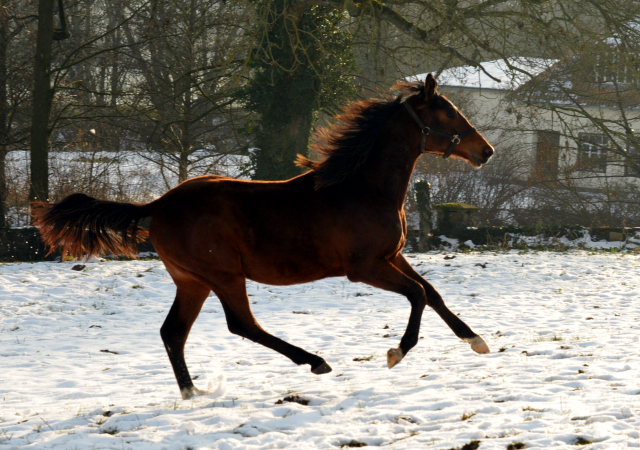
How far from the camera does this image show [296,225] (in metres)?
4.32

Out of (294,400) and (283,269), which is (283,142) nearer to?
(283,269)

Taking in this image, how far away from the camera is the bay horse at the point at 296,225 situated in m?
4.29

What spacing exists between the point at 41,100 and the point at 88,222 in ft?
32.8

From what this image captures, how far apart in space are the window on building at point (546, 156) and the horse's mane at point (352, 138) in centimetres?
954

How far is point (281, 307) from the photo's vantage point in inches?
333

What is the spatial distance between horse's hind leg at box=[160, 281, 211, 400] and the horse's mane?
119 cm

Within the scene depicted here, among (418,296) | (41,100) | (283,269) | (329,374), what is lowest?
(329,374)

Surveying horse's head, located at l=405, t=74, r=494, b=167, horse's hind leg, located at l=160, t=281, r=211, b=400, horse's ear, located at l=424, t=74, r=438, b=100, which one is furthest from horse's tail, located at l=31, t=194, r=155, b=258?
horse's ear, located at l=424, t=74, r=438, b=100

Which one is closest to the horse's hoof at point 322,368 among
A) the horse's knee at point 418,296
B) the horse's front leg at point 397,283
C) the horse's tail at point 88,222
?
the horse's front leg at point 397,283

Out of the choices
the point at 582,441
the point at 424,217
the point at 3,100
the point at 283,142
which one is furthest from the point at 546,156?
the point at 3,100

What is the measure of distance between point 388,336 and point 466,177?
1212cm

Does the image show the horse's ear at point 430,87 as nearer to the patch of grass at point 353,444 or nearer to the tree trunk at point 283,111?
the patch of grass at point 353,444

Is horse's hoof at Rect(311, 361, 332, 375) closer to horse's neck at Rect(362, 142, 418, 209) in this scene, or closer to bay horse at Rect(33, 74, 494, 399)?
bay horse at Rect(33, 74, 494, 399)

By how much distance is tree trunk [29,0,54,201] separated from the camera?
13.0 m
